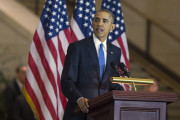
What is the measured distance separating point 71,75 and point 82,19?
218 centimetres

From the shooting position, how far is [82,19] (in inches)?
255

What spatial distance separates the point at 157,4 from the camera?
Result: 14.1 metres

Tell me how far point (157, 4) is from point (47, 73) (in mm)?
8304

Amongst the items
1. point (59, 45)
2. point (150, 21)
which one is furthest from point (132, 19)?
point (59, 45)

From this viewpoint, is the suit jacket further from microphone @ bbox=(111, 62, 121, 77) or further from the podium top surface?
the podium top surface

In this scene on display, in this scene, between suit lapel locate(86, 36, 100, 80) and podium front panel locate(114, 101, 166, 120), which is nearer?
podium front panel locate(114, 101, 166, 120)

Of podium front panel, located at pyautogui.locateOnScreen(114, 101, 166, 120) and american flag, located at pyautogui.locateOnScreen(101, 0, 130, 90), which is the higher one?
american flag, located at pyautogui.locateOnScreen(101, 0, 130, 90)

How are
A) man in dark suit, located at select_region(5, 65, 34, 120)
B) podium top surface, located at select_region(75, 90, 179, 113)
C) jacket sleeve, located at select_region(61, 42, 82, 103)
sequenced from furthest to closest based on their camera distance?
man in dark suit, located at select_region(5, 65, 34, 120) → jacket sleeve, located at select_region(61, 42, 82, 103) → podium top surface, located at select_region(75, 90, 179, 113)

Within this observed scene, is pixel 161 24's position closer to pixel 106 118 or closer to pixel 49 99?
pixel 49 99

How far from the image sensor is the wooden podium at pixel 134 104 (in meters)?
3.68

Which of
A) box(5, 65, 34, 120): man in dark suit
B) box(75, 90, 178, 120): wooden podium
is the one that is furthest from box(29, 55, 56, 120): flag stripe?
box(5, 65, 34, 120): man in dark suit

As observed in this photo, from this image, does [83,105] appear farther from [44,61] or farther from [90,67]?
[44,61]

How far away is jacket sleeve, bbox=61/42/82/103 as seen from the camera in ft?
13.9

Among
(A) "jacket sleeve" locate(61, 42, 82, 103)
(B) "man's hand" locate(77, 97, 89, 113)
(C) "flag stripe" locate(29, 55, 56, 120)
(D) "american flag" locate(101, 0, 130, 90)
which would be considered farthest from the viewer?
(D) "american flag" locate(101, 0, 130, 90)
